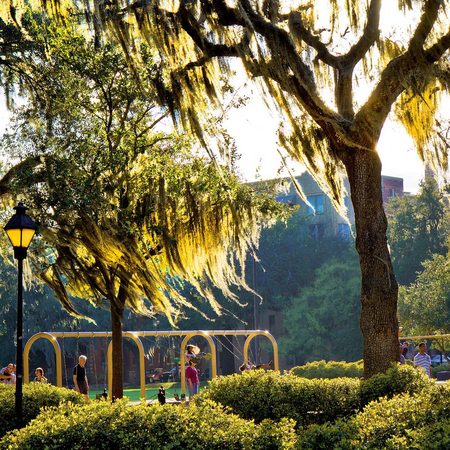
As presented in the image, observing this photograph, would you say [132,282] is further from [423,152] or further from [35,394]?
[423,152]

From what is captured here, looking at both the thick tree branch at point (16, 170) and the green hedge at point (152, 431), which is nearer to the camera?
the green hedge at point (152, 431)

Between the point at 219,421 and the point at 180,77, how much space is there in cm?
682

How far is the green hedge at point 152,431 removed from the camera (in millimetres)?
8117

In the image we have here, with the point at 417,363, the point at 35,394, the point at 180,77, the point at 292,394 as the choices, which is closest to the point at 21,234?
the point at 35,394

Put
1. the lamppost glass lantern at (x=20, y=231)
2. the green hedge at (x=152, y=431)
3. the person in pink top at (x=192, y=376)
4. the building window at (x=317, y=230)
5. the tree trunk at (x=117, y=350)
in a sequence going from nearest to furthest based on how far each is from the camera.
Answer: the green hedge at (x=152, y=431), the lamppost glass lantern at (x=20, y=231), the tree trunk at (x=117, y=350), the person in pink top at (x=192, y=376), the building window at (x=317, y=230)

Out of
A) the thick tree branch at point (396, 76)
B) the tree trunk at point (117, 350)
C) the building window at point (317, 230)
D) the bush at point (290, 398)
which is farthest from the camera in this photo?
the building window at point (317, 230)

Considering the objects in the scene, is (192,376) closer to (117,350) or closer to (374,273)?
(117,350)

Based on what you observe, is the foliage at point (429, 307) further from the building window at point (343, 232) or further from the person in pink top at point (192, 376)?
the person in pink top at point (192, 376)

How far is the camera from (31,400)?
13.6m

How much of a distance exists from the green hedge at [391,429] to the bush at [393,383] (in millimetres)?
2875

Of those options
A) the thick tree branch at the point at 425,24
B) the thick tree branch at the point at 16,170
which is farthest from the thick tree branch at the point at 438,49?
the thick tree branch at the point at 16,170

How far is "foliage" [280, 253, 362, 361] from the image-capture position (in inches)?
2271

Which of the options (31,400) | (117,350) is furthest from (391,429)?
(117,350)

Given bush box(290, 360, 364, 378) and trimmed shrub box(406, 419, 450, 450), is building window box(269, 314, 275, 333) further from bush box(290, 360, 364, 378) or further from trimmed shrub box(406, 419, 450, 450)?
trimmed shrub box(406, 419, 450, 450)
